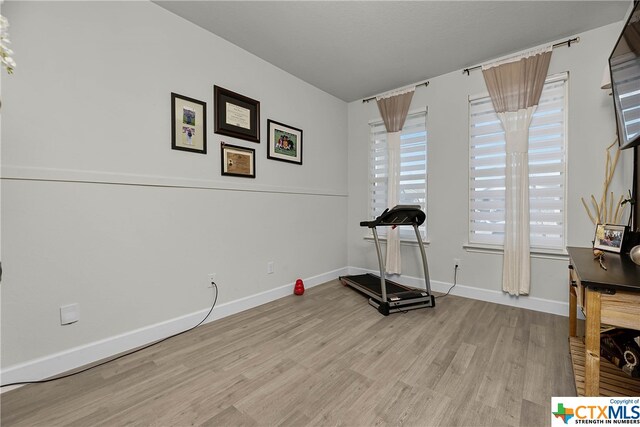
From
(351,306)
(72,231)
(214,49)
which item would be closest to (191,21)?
(214,49)

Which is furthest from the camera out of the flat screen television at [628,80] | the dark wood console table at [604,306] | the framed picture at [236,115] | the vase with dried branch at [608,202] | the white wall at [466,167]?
the framed picture at [236,115]

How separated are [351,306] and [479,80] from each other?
9.42ft

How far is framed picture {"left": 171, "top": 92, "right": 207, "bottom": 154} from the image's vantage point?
2287 mm

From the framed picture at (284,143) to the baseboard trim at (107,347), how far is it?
63.2 inches

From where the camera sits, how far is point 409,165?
11.9 feet

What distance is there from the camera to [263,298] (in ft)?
9.84

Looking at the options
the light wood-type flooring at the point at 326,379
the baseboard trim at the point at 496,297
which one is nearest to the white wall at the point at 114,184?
the light wood-type flooring at the point at 326,379

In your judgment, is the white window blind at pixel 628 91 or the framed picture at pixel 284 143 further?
the framed picture at pixel 284 143

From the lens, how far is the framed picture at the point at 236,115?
8.46 feet

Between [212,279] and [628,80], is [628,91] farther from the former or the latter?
[212,279]

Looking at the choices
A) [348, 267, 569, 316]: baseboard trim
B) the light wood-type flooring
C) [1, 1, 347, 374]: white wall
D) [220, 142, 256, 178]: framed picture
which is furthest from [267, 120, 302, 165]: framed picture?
[348, 267, 569, 316]: baseboard trim

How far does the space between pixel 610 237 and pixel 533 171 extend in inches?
41.5

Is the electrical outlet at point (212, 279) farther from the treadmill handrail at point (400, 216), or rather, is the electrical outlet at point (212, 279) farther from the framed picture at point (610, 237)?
the framed picture at point (610, 237)

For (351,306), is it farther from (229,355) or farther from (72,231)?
(72,231)
